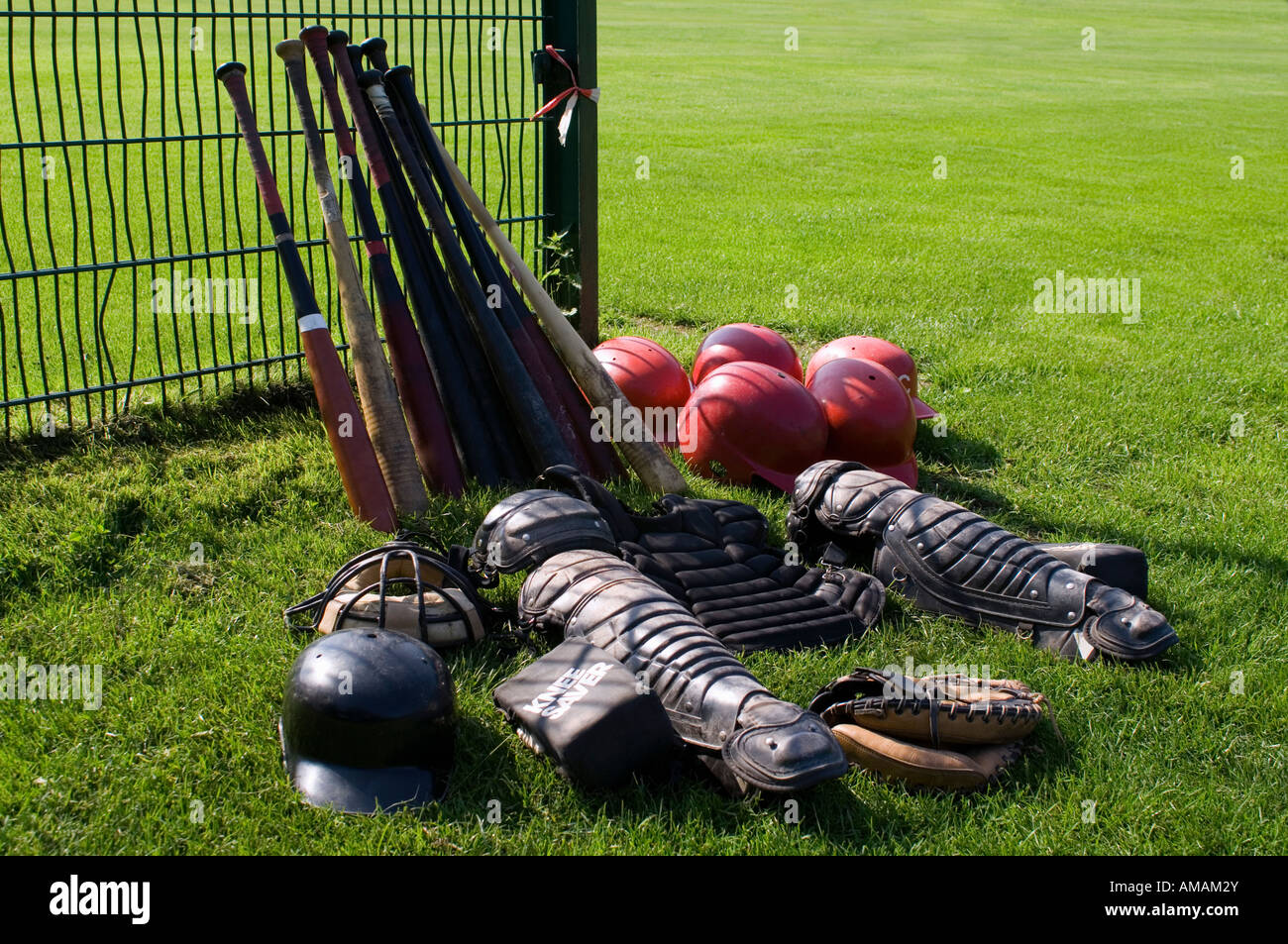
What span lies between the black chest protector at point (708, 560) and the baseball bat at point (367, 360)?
53cm

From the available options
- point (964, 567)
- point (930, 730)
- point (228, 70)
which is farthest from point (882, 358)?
point (228, 70)

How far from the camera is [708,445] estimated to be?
17.1 ft

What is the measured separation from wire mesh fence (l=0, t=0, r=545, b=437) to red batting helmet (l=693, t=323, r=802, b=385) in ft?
4.23

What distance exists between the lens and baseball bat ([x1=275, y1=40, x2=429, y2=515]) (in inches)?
179

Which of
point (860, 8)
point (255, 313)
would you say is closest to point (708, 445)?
point (255, 313)

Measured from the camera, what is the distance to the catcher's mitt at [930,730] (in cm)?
312

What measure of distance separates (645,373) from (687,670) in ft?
8.14

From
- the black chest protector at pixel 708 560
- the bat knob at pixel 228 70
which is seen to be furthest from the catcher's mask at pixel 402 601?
the bat knob at pixel 228 70

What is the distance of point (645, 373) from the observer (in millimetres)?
5547

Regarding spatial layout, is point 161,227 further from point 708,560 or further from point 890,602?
point 890,602

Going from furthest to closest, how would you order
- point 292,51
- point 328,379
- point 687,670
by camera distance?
1. point 292,51
2. point 328,379
3. point 687,670

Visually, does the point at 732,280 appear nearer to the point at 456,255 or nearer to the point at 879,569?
the point at 456,255

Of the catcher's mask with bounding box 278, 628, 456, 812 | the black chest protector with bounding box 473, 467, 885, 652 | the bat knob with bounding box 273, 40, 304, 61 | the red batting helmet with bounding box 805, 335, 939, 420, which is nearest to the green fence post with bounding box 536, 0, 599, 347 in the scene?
the red batting helmet with bounding box 805, 335, 939, 420

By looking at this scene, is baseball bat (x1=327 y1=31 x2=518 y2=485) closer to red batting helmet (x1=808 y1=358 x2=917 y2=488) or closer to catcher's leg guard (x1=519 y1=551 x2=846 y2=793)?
catcher's leg guard (x1=519 y1=551 x2=846 y2=793)
